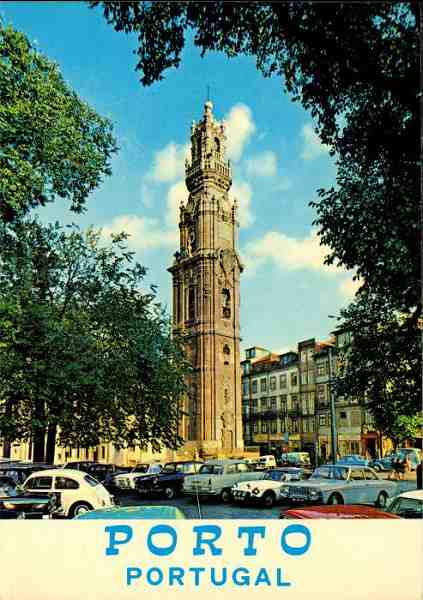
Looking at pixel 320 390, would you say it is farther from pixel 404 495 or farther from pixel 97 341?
pixel 97 341

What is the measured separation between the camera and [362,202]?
5.74 meters

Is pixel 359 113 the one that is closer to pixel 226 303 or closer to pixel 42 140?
pixel 226 303

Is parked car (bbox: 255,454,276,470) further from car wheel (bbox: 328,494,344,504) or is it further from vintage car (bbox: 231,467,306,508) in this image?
car wheel (bbox: 328,494,344,504)

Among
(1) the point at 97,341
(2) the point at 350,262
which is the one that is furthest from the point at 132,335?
(2) the point at 350,262

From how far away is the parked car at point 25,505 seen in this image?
5082 millimetres

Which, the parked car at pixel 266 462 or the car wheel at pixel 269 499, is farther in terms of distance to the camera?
the parked car at pixel 266 462

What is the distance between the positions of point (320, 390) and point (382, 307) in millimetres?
1147
